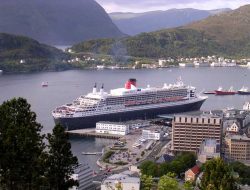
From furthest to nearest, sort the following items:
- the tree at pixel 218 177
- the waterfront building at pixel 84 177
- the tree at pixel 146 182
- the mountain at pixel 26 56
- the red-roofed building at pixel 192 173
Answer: the mountain at pixel 26 56
the red-roofed building at pixel 192 173
the waterfront building at pixel 84 177
the tree at pixel 146 182
the tree at pixel 218 177

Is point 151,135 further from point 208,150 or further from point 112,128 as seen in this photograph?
point 208,150

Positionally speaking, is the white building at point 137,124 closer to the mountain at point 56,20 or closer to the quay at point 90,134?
the quay at point 90,134

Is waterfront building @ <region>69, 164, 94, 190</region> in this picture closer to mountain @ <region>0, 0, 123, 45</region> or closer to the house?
the house

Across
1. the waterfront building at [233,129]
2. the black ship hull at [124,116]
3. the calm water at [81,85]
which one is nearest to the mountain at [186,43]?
the calm water at [81,85]

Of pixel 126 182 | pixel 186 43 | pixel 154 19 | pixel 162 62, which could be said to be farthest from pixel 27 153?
pixel 154 19

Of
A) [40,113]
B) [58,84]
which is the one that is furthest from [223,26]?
[40,113]

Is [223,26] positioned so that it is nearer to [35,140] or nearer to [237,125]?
[237,125]
